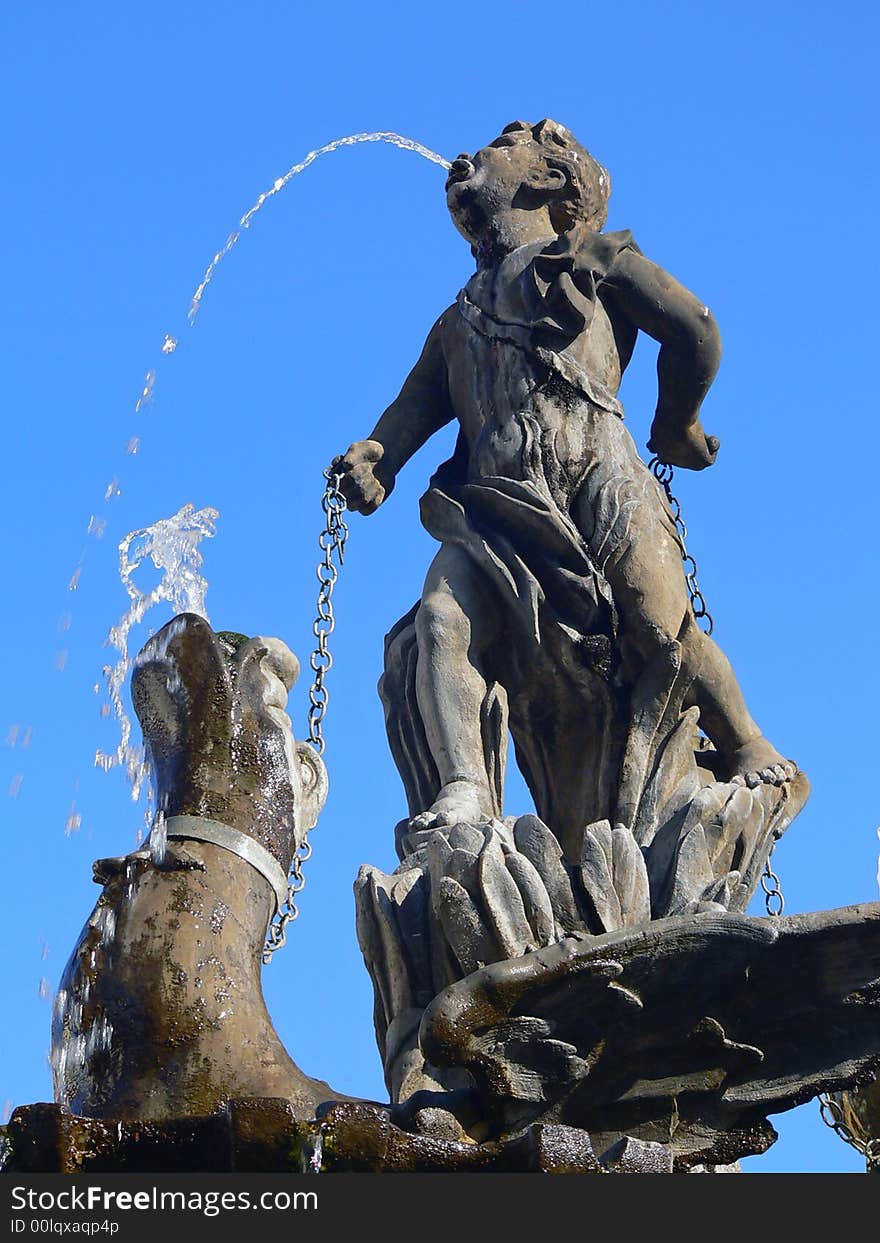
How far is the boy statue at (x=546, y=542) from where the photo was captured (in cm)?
881

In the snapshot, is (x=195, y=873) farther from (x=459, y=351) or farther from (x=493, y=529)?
(x=459, y=351)

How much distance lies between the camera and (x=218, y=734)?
6590 millimetres

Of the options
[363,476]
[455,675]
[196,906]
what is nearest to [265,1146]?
[196,906]

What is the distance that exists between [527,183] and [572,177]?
0.19m

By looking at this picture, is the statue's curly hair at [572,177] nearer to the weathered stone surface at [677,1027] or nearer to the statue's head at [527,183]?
the statue's head at [527,183]

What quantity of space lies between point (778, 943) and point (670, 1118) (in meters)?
0.64

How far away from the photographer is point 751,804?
8484mm

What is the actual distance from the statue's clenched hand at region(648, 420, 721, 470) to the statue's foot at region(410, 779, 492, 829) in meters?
2.02

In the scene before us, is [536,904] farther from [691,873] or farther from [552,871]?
[691,873]

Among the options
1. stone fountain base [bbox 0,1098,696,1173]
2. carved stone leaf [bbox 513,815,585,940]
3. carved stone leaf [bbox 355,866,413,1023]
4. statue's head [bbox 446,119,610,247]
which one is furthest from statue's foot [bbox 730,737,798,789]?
stone fountain base [bbox 0,1098,696,1173]

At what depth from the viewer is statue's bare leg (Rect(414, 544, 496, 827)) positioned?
855 cm

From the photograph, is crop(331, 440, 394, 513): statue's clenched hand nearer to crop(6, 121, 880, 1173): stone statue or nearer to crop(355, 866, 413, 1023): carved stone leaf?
crop(6, 121, 880, 1173): stone statue

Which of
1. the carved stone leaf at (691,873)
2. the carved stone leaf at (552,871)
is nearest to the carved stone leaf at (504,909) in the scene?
the carved stone leaf at (552,871)

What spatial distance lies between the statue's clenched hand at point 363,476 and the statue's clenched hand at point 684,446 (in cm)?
115
